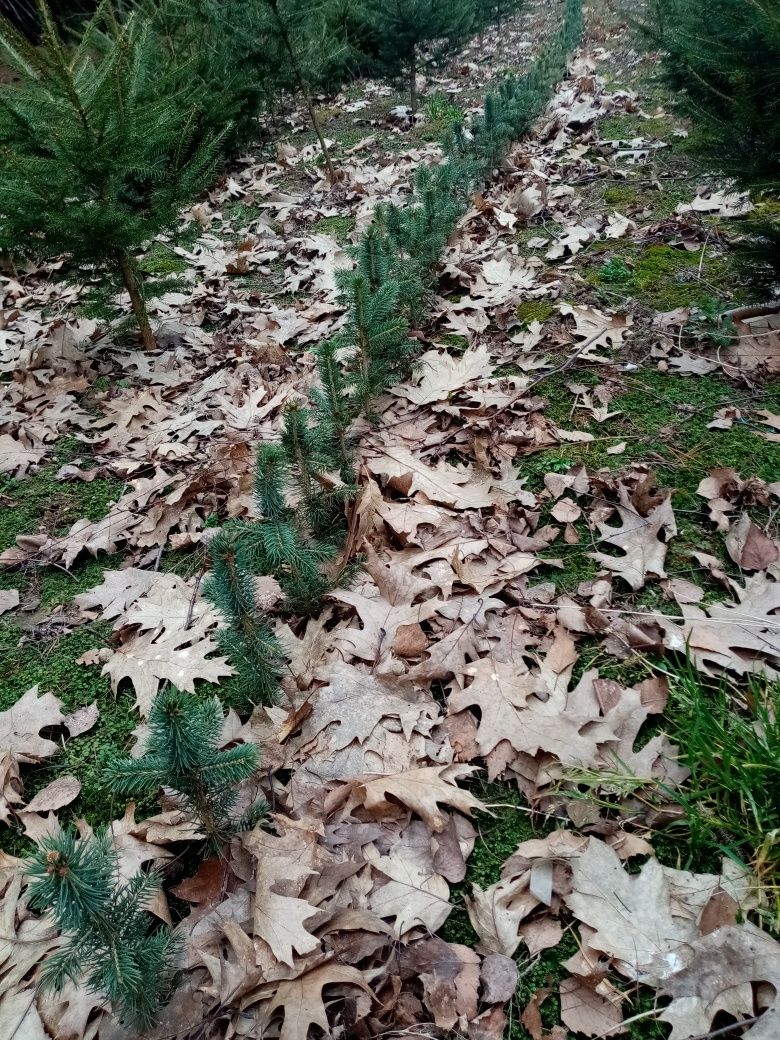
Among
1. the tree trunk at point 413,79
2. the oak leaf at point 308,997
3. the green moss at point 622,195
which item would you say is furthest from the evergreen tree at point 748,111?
the tree trunk at point 413,79

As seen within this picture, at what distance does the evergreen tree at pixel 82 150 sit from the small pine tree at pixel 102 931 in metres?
3.09

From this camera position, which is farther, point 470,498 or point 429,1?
point 429,1

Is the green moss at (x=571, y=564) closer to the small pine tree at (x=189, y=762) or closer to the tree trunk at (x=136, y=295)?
the small pine tree at (x=189, y=762)

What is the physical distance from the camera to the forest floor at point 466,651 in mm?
Answer: 1322

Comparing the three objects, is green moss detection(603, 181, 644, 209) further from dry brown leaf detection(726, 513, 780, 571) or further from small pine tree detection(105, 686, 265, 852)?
small pine tree detection(105, 686, 265, 852)

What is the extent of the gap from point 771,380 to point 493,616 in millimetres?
1793

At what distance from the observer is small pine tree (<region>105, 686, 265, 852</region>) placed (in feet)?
3.90

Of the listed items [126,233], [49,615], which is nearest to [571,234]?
[126,233]

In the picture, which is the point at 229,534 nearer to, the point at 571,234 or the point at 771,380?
the point at 771,380

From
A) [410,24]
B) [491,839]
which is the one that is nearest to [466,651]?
[491,839]

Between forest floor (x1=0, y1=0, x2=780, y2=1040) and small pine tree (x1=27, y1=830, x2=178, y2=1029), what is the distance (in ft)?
0.41

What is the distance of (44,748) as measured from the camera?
1.89m

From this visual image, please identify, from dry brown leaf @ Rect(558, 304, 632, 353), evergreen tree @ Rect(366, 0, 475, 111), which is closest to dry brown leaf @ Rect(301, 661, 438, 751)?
dry brown leaf @ Rect(558, 304, 632, 353)

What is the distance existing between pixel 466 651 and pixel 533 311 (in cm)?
231
